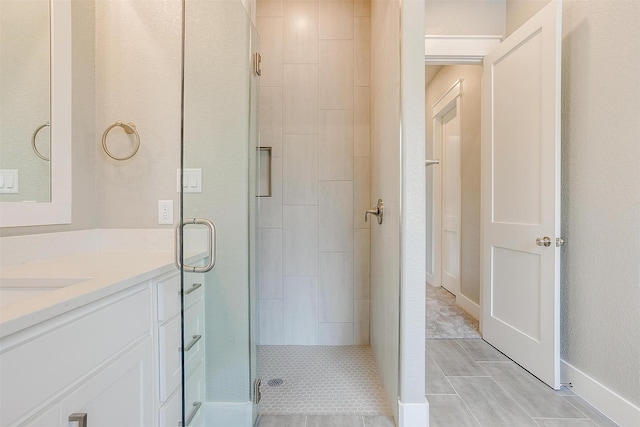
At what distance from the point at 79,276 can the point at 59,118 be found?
2.66 feet

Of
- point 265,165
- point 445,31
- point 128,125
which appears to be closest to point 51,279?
point 128,125

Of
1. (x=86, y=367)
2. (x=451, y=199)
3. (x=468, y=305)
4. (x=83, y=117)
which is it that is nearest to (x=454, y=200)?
(x=451, y=199)

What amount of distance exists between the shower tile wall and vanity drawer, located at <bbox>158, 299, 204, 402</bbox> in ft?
3.67

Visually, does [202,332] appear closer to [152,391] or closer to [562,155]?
[152,391]

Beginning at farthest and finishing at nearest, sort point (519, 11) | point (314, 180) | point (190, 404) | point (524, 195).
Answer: point (314, 180), point (519, 11), point (524, 195), point (190, 404)

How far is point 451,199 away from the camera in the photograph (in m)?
3.75

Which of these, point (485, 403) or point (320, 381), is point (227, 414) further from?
point (485, 403)

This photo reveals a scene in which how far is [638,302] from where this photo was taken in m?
1.35

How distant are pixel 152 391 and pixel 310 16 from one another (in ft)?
8.26

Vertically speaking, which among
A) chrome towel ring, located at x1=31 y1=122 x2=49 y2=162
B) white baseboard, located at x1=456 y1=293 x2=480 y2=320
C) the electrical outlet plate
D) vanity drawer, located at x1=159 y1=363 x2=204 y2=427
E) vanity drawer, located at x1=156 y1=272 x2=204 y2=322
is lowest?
white baseboard, located at x1=456 y1=293 x2=480 y2=320

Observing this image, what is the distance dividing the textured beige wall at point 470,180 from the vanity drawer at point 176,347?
8.66 ft

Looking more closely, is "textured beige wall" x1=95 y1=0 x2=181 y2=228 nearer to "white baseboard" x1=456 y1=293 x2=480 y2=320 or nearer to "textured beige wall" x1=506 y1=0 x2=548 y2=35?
"textured beige wall" x1=506 y1=0 x2=548 y2=35

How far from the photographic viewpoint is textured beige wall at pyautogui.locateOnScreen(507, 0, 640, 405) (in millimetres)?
1391

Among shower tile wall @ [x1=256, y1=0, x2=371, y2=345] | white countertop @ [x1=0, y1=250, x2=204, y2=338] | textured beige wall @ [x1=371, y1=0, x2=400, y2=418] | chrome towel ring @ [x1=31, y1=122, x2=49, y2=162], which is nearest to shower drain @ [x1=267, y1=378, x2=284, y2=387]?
shower tile wall @ [x1=256, y1=0, x2=371, y2=345]
